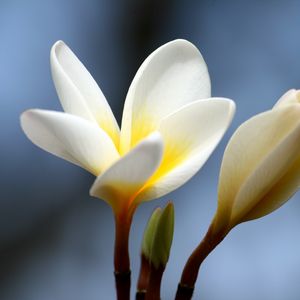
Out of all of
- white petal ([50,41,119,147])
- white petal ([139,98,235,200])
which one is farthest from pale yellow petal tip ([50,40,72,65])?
white petal ([139,98,235,200])

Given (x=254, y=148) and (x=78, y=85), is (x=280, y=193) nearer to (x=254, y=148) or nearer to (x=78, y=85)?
(x=254, y=148)

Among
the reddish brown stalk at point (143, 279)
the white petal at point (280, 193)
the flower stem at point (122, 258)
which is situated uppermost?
the white petal at point (280, 193)

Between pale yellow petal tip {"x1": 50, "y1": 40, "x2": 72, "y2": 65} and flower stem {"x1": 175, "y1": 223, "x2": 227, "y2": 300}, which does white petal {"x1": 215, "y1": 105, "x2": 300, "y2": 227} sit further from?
pale yellow petal tip {"x1": 50, "y1": 40, "x2": 72, "y2": 65}

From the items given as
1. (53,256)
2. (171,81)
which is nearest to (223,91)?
(53,256)

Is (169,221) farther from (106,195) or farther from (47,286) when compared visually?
(47,286)

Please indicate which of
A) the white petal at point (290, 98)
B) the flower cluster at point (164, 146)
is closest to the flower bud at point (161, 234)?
the flower cluster at point (164, 146)

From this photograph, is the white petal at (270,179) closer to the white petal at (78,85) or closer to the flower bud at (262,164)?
the flower bud at (262,164)
